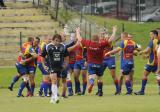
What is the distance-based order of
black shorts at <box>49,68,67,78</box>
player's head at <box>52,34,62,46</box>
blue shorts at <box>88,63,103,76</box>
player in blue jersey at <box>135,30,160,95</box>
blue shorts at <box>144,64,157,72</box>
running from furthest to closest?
blue shorts at <box>144,64,157,72</box> < player in blue jersey at <box>135,30,160,95</box> < blue shorts at <box>88,63,103,76</box> < black shorts at <box>49,68,67,78</box> < player's head at <box>52,34,62,46</box>

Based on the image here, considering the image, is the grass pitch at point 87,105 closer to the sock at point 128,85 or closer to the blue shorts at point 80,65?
the sock at point 128,85

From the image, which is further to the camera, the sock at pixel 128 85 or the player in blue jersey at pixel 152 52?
the sock at pixel 128 85

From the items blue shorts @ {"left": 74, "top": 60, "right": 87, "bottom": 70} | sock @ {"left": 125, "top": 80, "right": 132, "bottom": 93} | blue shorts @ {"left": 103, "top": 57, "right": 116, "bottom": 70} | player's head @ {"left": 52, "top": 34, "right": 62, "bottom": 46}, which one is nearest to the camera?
player's head @ {"left": 52, "top": 34, "right": 62, "bottom": 46}

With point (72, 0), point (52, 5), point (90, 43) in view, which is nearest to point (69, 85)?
point (90, 43)

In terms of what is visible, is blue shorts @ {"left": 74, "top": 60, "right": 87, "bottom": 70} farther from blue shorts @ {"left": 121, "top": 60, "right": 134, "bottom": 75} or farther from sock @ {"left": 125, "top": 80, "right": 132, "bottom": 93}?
sock @ {"left": 125, "top": 80, "right": 132, "bottom": 93}

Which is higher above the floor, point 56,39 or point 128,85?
point 56,39

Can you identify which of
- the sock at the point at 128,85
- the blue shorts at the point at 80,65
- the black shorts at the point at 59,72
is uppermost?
the black shorts at the point at 59,72

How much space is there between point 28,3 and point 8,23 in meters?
6.17

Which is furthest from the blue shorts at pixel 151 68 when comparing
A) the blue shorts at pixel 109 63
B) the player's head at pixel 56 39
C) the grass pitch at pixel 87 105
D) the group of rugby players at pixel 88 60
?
the player's head at pixel 56 39

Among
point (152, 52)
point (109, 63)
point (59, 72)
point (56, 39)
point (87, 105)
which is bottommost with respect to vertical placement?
point (87, 105)

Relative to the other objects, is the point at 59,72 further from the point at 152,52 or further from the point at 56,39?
the point at 152,52

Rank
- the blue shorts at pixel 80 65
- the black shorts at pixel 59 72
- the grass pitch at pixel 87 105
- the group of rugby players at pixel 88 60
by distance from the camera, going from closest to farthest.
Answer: the grass pitch at pixel 87 105 → the black shorts at pixel 59 72 → the group of rugby players at pixel 88 60 → the blue shorts at pixel 80 65

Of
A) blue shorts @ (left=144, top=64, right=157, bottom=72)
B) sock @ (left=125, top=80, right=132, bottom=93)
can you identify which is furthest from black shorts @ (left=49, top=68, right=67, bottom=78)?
blue shorts @ (left=144, top=64, right=157, bottom=72)

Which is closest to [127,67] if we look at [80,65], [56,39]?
[80,65]
